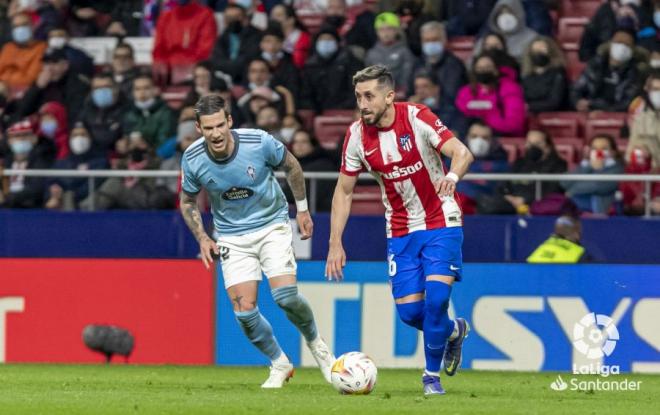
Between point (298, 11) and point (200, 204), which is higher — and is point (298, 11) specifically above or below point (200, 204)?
above

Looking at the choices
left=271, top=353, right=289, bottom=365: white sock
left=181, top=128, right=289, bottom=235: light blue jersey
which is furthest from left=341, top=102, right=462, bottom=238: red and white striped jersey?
left=271, top=353, right=289, bottom=365: white sock

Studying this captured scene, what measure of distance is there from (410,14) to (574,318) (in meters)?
5.94

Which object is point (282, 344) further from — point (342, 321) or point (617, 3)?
point (617, 3)

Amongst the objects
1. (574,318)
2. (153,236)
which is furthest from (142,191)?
(574,318)

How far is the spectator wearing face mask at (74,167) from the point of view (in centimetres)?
1780

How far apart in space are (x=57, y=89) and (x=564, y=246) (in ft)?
25.7

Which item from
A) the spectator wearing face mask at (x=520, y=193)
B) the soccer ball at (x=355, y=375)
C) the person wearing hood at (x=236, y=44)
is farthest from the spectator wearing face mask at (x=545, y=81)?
the soccer ball at (x=355, y=375)

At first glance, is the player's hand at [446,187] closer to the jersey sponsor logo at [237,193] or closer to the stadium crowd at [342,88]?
the jersey sponsor logo at [237,193]

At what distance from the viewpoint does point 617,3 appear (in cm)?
1977

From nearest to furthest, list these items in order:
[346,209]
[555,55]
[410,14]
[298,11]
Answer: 1. [346,209]
2. [555,55]
3. [410,14]
4. [298,11]

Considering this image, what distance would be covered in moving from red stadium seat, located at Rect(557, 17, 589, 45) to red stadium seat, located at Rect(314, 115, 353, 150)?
123 inches

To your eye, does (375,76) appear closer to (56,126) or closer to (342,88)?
(342,88)

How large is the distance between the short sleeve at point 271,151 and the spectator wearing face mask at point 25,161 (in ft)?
20.2

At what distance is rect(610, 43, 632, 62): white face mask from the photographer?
1884cm
